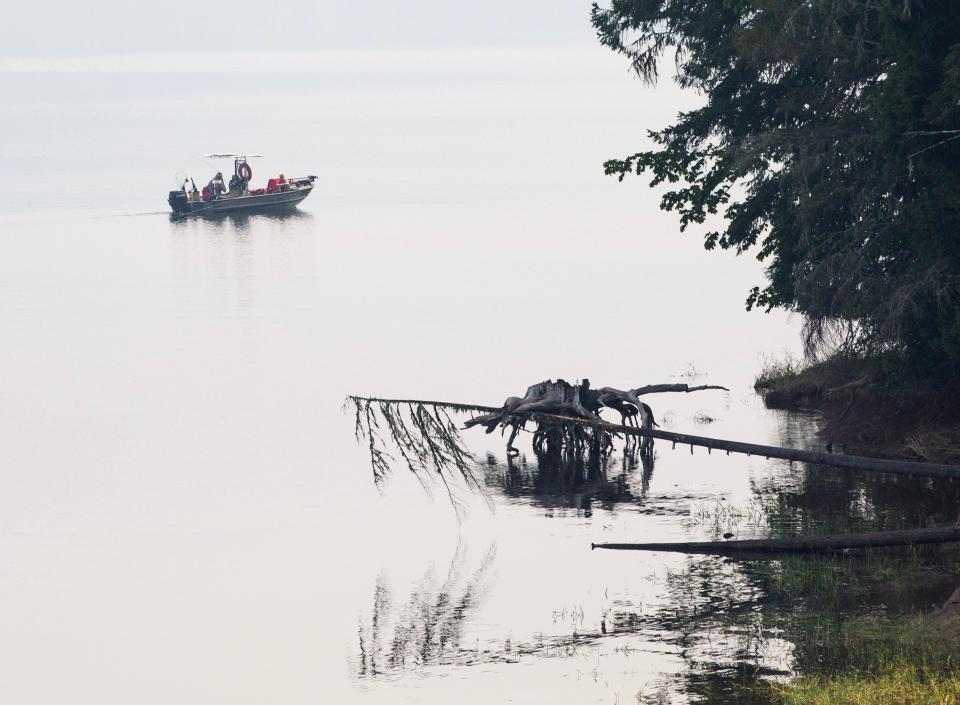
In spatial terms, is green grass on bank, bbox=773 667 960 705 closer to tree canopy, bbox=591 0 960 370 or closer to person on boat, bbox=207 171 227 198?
tree canopy, bbox=591 0 960 370

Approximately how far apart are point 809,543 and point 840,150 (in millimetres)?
9259

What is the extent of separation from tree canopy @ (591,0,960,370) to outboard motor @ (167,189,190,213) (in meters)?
87.0

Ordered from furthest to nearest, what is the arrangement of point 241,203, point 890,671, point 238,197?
1. point 241,203
2. point 238,197
3. point 890,671

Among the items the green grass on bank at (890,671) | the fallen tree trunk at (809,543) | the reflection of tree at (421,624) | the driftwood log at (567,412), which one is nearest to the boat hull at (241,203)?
the driftwood log at (567,412)

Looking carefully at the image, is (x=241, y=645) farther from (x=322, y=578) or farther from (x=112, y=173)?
(x=112, y=173)

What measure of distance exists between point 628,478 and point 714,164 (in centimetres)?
769

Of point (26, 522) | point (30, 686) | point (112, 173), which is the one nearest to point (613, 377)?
point (26, 522)

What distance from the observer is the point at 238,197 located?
121875mm

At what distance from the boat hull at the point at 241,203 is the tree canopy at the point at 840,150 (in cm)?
8797

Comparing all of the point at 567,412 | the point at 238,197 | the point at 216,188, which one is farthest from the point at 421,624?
the point at 216,188

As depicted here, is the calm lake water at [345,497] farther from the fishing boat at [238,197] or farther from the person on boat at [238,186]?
the person on boat at [238,186]

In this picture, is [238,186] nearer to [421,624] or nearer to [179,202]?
[179,202]

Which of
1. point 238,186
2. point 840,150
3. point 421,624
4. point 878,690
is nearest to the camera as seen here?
point 878,690

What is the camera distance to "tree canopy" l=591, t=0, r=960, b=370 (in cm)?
2683
